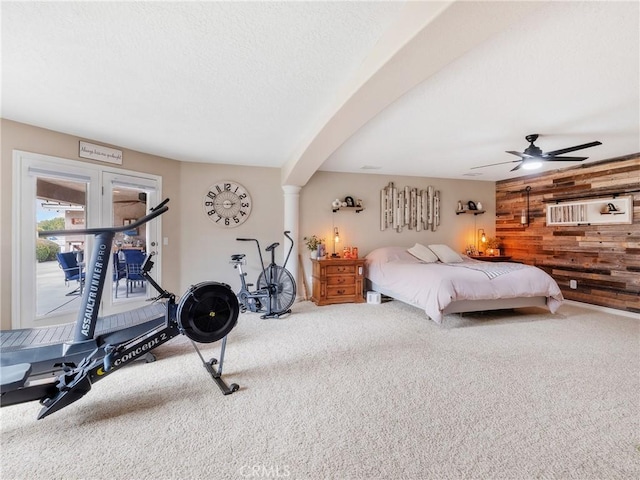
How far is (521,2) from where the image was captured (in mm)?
1319

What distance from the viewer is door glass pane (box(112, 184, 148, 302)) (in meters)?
3.93

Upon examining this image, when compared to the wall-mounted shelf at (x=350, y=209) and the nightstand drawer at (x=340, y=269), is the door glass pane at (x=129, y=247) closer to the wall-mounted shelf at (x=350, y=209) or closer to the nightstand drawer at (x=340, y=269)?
the nightstand drawer at (x=340, y=269)

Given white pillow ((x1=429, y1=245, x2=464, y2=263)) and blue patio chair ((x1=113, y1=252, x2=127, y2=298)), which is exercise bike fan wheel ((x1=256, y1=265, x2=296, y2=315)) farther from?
white pillow ((x1=429, y1=245, x2=464, y2=263))

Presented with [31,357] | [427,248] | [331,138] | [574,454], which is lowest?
[574,454]

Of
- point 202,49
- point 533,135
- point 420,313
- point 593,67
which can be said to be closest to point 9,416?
point 202,49

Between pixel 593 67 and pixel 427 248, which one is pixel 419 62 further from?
pixel 427 248

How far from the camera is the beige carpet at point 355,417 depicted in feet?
4.89

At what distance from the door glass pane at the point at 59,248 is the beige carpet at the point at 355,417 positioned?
151cm

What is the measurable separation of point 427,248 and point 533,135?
2574mm

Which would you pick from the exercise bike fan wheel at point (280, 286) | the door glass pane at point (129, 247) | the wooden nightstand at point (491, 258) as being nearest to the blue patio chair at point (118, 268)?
the door glass pane at point (129, 247)

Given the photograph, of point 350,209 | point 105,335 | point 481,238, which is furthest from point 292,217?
point 481,238

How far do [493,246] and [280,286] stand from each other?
458cm

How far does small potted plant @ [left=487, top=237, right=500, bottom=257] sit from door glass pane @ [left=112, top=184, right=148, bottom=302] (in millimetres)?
6255

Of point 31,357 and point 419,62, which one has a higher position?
point 419,62
